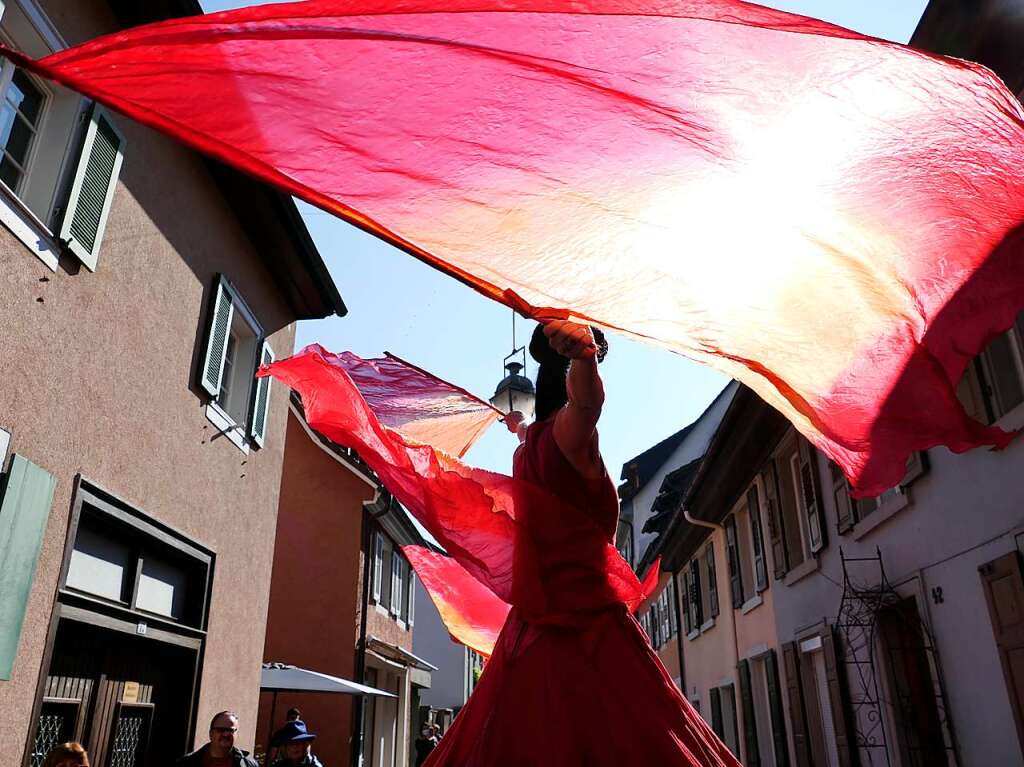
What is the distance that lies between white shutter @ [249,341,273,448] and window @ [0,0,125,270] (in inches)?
152

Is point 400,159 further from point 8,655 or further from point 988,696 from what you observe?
point 988,696

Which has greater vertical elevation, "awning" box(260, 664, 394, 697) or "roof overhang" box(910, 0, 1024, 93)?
"roof overhang" box(910, 0, 1024, 93)

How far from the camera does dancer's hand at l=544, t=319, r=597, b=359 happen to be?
6.70 feet

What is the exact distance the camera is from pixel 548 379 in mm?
2562

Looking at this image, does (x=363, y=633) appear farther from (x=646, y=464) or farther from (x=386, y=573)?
(x=646, y=464)

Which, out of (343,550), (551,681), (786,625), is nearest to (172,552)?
(551,681)

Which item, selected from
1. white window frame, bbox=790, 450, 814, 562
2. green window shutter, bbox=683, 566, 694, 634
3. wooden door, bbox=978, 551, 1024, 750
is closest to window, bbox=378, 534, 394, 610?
green window shutter, bbox=683, 566, 694, 634

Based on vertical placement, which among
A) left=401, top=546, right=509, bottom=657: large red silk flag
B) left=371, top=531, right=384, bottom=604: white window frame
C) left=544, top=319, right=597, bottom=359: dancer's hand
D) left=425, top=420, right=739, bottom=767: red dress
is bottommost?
left=425, top=420, right=739, bottom=767: red dress

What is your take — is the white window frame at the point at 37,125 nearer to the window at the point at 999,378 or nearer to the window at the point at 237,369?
the window at the point at 237,369

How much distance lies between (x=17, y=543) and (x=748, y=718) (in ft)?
47.5

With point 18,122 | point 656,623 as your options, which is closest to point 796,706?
point 18,122

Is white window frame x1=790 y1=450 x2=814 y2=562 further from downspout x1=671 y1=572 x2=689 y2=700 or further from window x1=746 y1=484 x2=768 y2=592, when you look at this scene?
downspout x1=671 y1=572 x2=689 y2=700

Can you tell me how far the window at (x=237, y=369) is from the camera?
345 inches

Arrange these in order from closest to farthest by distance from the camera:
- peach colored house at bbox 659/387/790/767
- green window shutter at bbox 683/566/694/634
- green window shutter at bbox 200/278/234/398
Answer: green window shutter at bbox 200/278/234/398
peach colored house at bbox 659/387/790/767
green window shutter at bbox 683/566/694/634
